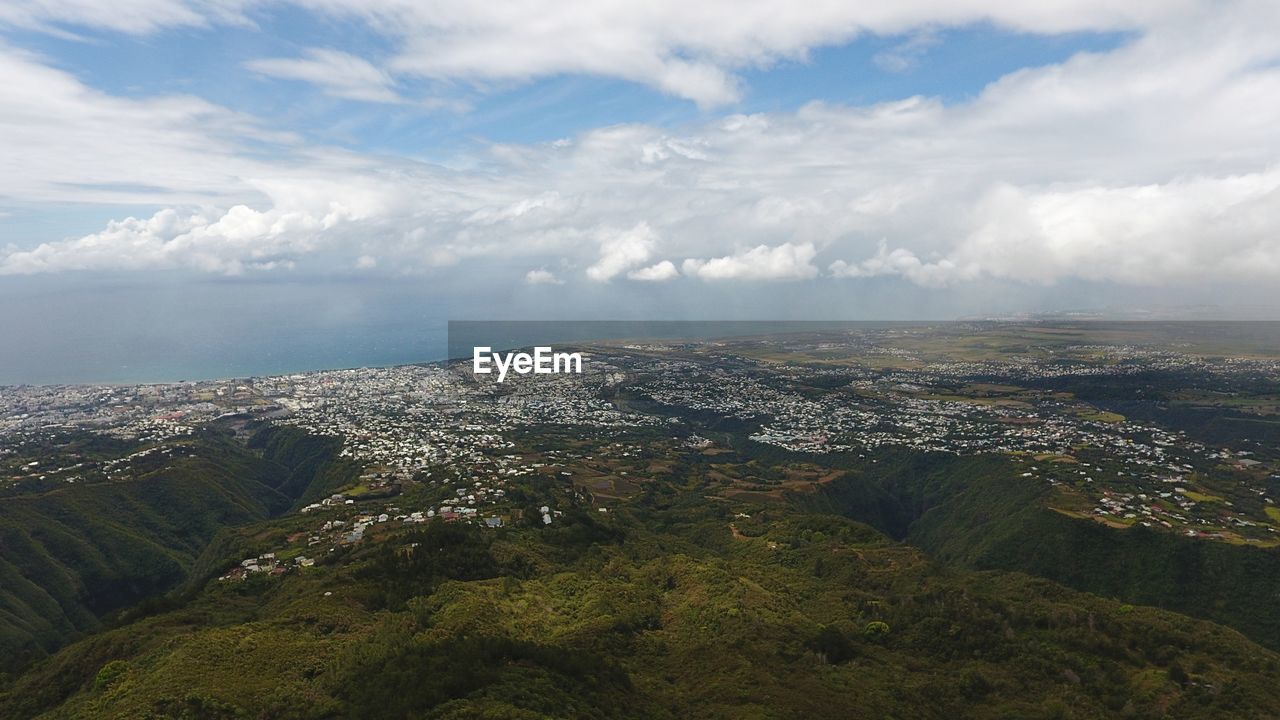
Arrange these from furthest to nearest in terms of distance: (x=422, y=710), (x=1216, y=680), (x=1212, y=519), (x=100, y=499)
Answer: (x=100, y=499) → (x=1212, y=519) → (x=1216, y=680) → (x=422, y=710)

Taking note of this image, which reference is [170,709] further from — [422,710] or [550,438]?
[550,438]

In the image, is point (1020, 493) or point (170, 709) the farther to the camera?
point (1020, 493)

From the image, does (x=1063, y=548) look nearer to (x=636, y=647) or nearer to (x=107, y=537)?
(x=636, y=647)

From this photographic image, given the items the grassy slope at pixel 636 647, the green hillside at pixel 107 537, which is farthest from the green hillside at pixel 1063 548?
the green hillside at pixel 107 537

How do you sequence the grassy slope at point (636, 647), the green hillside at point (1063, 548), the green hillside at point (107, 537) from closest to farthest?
the grassy slope at point (636, 647), the green hillside at point (1063, 548), the green hillside at point (107, 537)

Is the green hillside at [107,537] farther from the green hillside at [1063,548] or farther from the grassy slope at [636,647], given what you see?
the green hillside at [1063,548]

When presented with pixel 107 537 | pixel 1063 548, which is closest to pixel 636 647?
pixel 1063 548

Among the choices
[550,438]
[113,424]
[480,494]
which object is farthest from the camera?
[113,424]

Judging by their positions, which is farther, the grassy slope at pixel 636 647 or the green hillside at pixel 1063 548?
the green hillside at pixel 1063 548

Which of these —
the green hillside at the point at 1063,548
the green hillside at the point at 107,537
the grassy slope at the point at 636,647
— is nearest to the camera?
the grassy slope at the point at 636,647

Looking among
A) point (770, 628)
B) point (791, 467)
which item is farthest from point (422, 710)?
point (791, 467)

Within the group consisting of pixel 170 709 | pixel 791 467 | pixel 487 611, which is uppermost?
pixel 170 709
